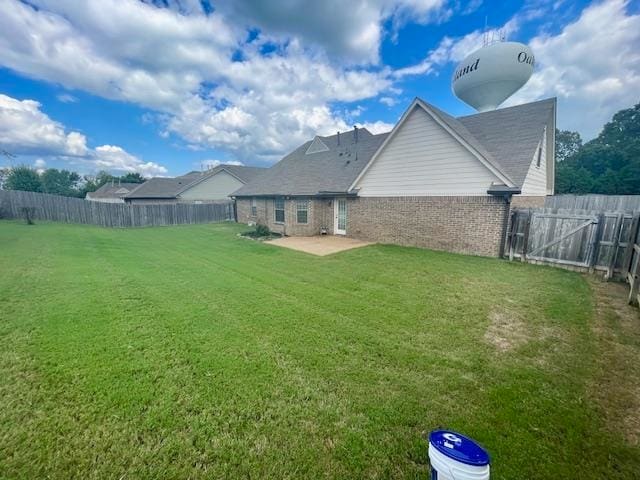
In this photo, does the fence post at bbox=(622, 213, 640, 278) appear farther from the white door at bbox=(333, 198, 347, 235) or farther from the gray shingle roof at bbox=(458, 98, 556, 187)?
the white door at bbox=(333, 198, 347, 235)

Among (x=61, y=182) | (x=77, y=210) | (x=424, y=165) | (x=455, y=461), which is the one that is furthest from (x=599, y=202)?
(x=61, y=182)

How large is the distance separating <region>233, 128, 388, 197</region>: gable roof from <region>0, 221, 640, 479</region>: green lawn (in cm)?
917

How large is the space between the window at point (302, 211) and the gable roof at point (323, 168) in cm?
55

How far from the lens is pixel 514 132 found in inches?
432

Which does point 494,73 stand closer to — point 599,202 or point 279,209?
point 599,202

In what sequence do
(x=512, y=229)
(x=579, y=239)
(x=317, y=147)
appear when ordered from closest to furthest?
(x=579, y=239) < (x=512, y=229) < (x=317, y=147)

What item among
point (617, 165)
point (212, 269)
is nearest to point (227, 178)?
point (212, 269)

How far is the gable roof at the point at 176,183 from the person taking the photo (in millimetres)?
28517

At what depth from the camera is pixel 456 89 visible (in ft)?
53.7

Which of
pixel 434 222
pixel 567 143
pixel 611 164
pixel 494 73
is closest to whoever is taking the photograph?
pixel 434 222

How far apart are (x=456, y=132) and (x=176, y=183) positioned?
33.4 metres

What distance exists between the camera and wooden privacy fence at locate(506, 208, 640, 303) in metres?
6.52

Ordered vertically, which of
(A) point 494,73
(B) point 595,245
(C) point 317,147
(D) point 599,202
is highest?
(A) point 494,73

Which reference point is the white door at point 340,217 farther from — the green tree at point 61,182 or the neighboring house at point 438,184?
the green tree at point 61,182
